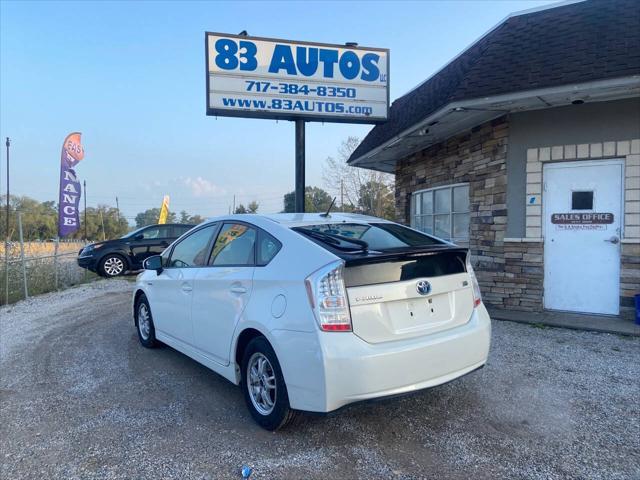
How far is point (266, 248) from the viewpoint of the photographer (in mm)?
3330

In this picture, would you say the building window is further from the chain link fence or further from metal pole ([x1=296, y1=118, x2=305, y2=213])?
the chain link fence

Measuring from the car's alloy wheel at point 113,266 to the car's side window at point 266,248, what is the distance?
10.8 metres

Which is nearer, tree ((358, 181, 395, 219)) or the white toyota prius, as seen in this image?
the white toyota prius

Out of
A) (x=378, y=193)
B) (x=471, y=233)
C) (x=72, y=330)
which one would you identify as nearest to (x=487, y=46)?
(x=471, y=233)

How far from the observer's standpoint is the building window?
332 inches

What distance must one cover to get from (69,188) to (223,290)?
35.9 feet

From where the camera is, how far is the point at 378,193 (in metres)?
30.7

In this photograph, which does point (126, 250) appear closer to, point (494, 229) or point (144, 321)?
point (144, 321)

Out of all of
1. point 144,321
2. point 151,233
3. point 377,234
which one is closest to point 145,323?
point 144,321

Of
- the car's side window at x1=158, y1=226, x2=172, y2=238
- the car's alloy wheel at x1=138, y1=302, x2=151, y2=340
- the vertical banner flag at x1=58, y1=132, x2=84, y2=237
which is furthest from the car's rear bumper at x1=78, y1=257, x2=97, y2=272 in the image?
the car's alloy wheel at x1=138, y1=302, x2=151, y2=340

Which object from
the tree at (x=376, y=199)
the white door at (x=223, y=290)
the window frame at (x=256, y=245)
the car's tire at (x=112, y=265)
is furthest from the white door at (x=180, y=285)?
the tree at (x=376, y=199)

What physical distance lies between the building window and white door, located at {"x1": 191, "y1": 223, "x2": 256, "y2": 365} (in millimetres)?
5747

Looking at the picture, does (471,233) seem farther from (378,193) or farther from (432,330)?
(378,193)

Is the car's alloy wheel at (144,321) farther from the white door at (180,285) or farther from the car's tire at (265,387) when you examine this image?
the car's tire at (265,387)
